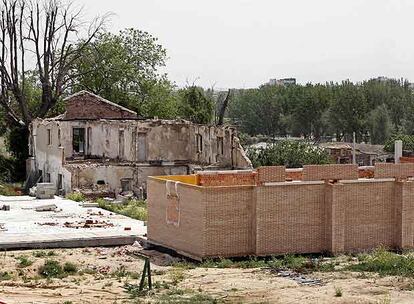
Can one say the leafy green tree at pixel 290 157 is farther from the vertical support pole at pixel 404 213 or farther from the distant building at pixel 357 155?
the vertical support pole at pixel 404 213

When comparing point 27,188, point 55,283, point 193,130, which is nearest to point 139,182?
point 193,130

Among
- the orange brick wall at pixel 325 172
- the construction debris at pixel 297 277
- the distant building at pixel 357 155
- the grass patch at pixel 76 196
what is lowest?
the construction debris at pixel 297 277

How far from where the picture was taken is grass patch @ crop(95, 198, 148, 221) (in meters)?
32.3

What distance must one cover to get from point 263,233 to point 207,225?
173 cm

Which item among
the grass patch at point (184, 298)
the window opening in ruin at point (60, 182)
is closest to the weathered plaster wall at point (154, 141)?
the window opening in ruin at point (60, 182)

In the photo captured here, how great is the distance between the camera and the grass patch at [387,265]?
67.8ft

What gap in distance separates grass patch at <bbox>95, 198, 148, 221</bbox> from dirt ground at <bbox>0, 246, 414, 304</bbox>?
7795 mm

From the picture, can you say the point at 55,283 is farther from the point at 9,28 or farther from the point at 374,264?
the point at 9,28

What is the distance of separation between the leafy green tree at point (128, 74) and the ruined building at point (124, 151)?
49.3ft

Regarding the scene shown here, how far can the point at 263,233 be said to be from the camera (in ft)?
79.5

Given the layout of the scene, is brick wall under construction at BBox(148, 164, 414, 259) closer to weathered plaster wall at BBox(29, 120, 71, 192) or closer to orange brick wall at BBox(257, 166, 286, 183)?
orange brick wall at BBox(257, 166, 286, 183)

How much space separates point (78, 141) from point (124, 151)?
4088 mm

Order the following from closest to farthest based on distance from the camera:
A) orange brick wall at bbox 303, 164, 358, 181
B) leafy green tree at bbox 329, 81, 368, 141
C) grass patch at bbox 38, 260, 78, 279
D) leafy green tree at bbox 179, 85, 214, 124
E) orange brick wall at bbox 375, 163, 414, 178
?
grass patch at bbox 38, 260, 78, 279
orange brick wall at bbox 303, 164, 358, 181
orange brick wall at bbox 375, 163, 414, 178
leafy green tree at bbox 179, 85, 214, 124
leafy green tree at bbox 329, 81, 368, 141

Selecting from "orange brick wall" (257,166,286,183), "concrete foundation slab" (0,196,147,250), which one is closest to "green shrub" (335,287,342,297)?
"orange brick wall" (257,166,286,183)
